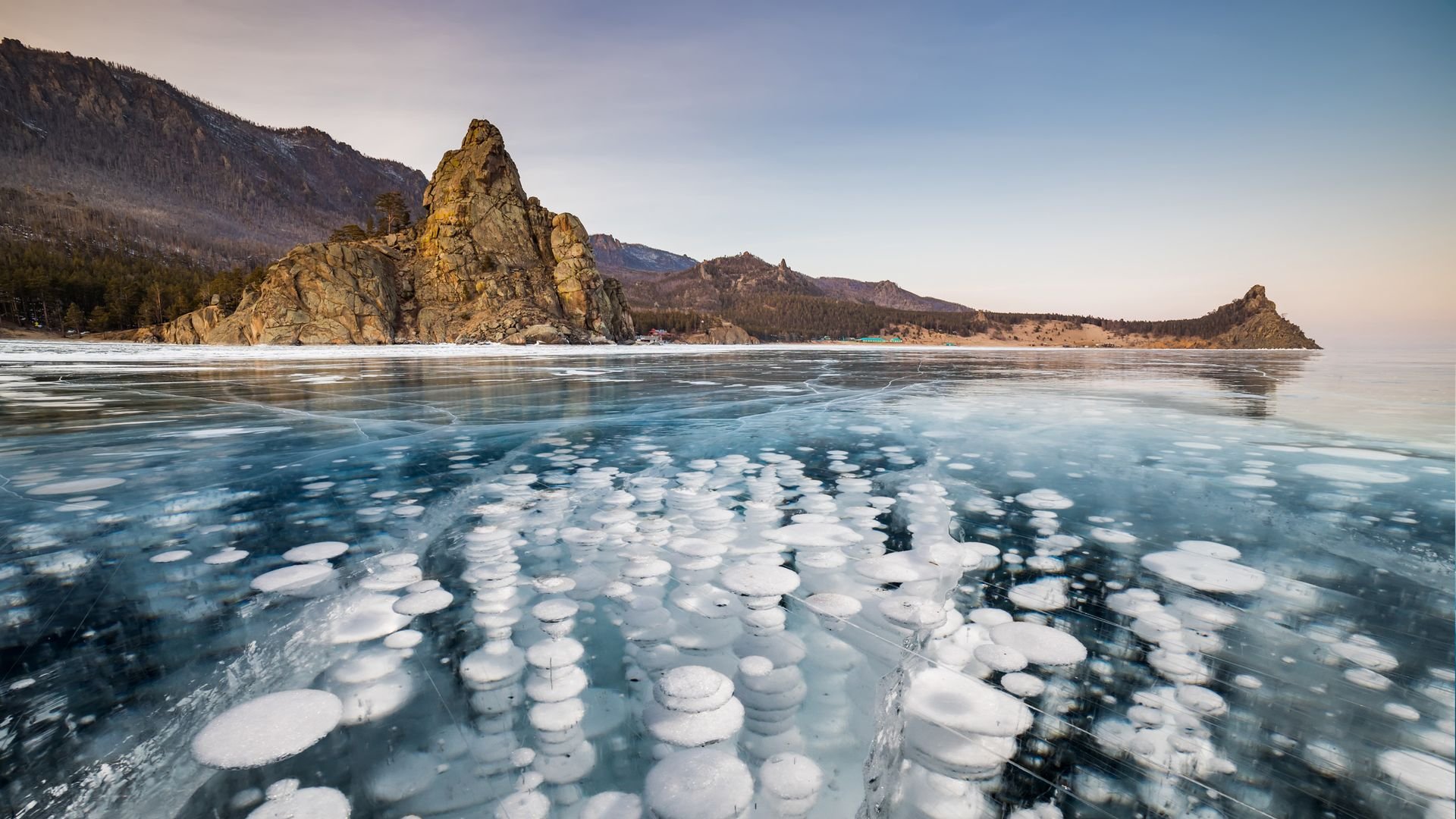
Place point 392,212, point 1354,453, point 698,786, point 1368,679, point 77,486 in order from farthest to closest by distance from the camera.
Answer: point 392,212 < point 1354,453 < point 77,486 < point 1368,679 < point 698,786

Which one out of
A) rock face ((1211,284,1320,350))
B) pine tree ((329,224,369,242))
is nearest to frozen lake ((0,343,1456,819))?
pine tree ((329,224,369,242))

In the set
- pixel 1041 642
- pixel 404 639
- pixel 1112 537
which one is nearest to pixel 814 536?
pixel 1041 642

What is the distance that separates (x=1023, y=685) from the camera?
2143mm

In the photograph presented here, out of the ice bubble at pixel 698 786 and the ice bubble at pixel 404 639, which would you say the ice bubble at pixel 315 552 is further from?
the ice bubble at pixel 698 786

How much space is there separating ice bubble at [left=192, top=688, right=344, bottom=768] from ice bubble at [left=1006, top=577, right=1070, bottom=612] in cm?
281

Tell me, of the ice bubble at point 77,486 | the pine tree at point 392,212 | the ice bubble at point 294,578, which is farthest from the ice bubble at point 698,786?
the pine tree at point 392,212

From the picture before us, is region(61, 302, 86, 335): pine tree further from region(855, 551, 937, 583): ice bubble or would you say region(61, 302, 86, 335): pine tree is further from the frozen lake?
region(855, 551, 937, 583): ice bubble

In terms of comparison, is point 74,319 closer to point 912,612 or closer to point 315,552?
point 315,552

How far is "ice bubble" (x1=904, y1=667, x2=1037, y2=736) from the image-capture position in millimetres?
1924

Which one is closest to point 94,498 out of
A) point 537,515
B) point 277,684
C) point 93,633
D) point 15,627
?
point 15,627

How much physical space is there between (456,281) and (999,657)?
265 feet

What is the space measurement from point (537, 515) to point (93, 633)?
221 centimetres

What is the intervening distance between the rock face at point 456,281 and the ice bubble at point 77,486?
66.8 meters

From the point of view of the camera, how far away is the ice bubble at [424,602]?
2732 mm
